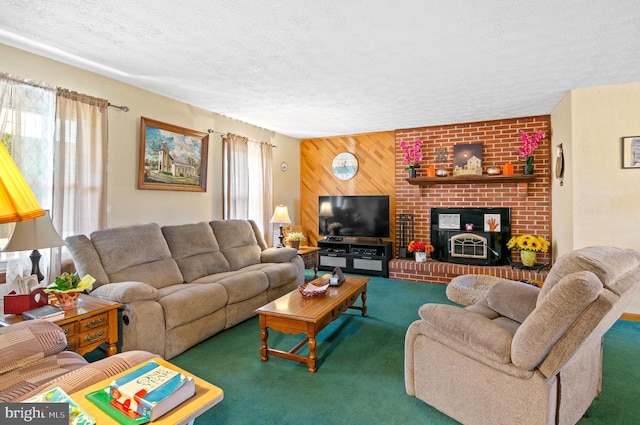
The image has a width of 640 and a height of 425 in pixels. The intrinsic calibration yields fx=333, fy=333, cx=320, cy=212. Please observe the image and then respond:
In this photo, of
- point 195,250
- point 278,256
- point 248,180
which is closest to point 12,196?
point 195,250

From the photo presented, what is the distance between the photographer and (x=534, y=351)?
1457 mm

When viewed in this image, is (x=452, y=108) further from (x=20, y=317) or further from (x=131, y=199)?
(x=20, y=317)

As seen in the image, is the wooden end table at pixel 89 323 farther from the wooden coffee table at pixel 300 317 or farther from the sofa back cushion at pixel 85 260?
the wooden coffee table at pixel 300 317

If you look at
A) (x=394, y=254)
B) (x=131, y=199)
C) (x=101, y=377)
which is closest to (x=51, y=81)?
(x=131, y=199)

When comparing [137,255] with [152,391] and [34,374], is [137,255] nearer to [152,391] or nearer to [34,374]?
[34,374]

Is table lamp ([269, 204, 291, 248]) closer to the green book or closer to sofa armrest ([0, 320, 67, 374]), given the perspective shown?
sofa armrest ([0, 320, 67, 374])

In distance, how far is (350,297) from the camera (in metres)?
3.08

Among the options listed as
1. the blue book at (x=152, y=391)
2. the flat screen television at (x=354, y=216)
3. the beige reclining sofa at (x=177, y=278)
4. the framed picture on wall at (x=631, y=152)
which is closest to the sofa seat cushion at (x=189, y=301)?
the beige reclining sofa at (x=177, y=278)

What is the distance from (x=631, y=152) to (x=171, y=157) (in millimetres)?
4981

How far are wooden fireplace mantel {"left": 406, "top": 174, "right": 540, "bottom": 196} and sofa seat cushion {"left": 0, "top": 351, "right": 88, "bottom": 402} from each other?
4736 millimetres

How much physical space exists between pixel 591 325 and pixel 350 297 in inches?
76.2

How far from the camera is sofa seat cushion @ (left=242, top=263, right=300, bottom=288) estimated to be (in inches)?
148

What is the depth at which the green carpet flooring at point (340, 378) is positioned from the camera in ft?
6.35

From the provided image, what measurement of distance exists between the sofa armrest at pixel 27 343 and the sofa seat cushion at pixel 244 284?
1528mm
